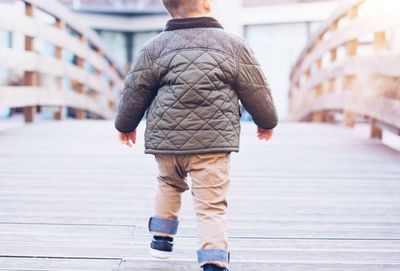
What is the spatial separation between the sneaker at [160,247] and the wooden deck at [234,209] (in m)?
0.02

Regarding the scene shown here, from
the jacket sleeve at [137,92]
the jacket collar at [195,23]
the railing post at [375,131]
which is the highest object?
the jacket collar at [195,23]

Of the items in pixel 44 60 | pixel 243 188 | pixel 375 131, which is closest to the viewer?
pixel 243 188

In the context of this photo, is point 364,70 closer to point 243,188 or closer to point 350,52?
point 350,52

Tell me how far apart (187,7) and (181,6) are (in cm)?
2

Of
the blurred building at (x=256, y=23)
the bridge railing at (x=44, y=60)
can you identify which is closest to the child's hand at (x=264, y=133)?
the bridge railing at (x=44, y=60)

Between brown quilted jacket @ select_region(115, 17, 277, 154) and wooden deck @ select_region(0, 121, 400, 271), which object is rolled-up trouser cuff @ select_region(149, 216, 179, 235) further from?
brown quilted jacket @ select_region(115, 17, 277, 154)

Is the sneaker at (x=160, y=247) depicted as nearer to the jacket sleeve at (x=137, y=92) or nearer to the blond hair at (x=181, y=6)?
the jacket sleeve at (x=137, y=92)

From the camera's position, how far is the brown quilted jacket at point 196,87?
4.93 ft

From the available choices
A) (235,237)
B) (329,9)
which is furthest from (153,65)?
(329,9)

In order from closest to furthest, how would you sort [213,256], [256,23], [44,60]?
[213,256] → [44,60] → [256,23]

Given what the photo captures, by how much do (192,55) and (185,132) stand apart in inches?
7.7

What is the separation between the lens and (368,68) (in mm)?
3992

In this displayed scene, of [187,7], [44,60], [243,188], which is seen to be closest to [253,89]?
[187,7]

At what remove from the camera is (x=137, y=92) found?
5.24ft
